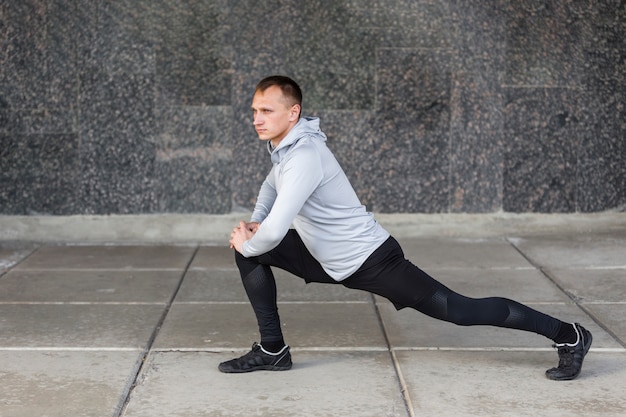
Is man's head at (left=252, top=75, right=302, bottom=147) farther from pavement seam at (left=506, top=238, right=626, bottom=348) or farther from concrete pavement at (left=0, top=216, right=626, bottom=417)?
pavement seam at (left=506, top=238, right=626, bottom=348)

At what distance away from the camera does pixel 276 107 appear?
4180mm

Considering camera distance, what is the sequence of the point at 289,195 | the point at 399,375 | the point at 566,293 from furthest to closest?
the point at 566,293
the point at 399,375
the point at 289,195

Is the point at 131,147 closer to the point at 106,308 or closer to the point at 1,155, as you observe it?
the point at 1,155

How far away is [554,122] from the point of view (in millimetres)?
7590

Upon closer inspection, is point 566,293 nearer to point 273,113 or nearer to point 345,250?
point 345,250

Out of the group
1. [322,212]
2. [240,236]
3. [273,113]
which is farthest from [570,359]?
[273,113]

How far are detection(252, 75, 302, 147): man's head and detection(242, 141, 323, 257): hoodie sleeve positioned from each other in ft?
0.50

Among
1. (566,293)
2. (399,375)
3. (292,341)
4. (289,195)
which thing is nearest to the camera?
(289,195)

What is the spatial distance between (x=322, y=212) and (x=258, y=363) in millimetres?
734

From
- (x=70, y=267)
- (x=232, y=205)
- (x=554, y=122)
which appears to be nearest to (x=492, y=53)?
(x=554, y=122)

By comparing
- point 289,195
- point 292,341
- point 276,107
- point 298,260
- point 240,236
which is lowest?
point 292,341

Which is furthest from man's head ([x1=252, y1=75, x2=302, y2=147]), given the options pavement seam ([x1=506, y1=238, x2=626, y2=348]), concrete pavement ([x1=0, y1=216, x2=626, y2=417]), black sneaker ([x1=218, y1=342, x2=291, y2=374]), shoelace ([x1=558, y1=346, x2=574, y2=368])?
pavement seam ([x1=506, y1=238, x2=626, y2=348])

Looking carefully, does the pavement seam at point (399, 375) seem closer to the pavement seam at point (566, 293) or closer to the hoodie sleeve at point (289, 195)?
the hoodie sleeve at point (289, 195)

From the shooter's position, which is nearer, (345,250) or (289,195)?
(289,195)
